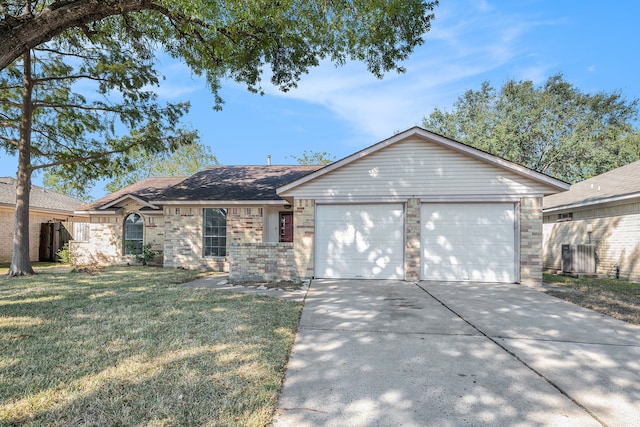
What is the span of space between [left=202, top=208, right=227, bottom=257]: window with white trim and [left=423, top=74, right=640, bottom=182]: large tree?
2056cm

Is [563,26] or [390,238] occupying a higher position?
[563,26]

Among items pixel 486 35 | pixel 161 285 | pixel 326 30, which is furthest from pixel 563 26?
pixel 161 285

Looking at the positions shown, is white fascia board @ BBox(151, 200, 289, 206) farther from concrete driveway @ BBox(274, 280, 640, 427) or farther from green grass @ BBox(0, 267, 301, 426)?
concrete driveway @ BBox(274, 280, 640, 427)

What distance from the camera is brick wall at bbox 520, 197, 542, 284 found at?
8852 mm

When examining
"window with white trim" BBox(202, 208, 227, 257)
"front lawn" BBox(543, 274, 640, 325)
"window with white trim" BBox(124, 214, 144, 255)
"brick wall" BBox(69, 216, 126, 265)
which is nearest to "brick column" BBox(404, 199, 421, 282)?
"front lawn" BBox(543, 274, 640, 325)

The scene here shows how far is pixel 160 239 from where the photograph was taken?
13484mm

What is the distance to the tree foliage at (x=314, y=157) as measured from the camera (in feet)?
125

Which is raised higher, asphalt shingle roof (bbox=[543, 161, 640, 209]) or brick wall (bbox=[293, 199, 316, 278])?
asphalt shingle roof (bbox=[543, 161, 640, 209])

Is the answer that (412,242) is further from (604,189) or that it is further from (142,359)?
(604,189)

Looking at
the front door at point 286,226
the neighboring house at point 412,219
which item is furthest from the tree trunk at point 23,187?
the front door at point 286,226

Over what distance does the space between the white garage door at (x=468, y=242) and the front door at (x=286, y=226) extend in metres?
5.94

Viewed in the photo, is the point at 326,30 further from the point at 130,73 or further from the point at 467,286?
the point at 467,286

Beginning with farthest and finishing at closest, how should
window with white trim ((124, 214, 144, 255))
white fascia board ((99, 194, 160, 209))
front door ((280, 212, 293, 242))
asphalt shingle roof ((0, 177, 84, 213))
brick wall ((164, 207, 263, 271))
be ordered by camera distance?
asphalt shingle roof ((0, 177, 84, 213)) → window with white trim ((124, 214, 144, 255)) → front door ((280, 212, 293, 242)) → white fascia board ((99, 194, 160, 209)) → brick wall ((164, 207, 263, 271))

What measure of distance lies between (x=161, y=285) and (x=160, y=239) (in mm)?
5727
